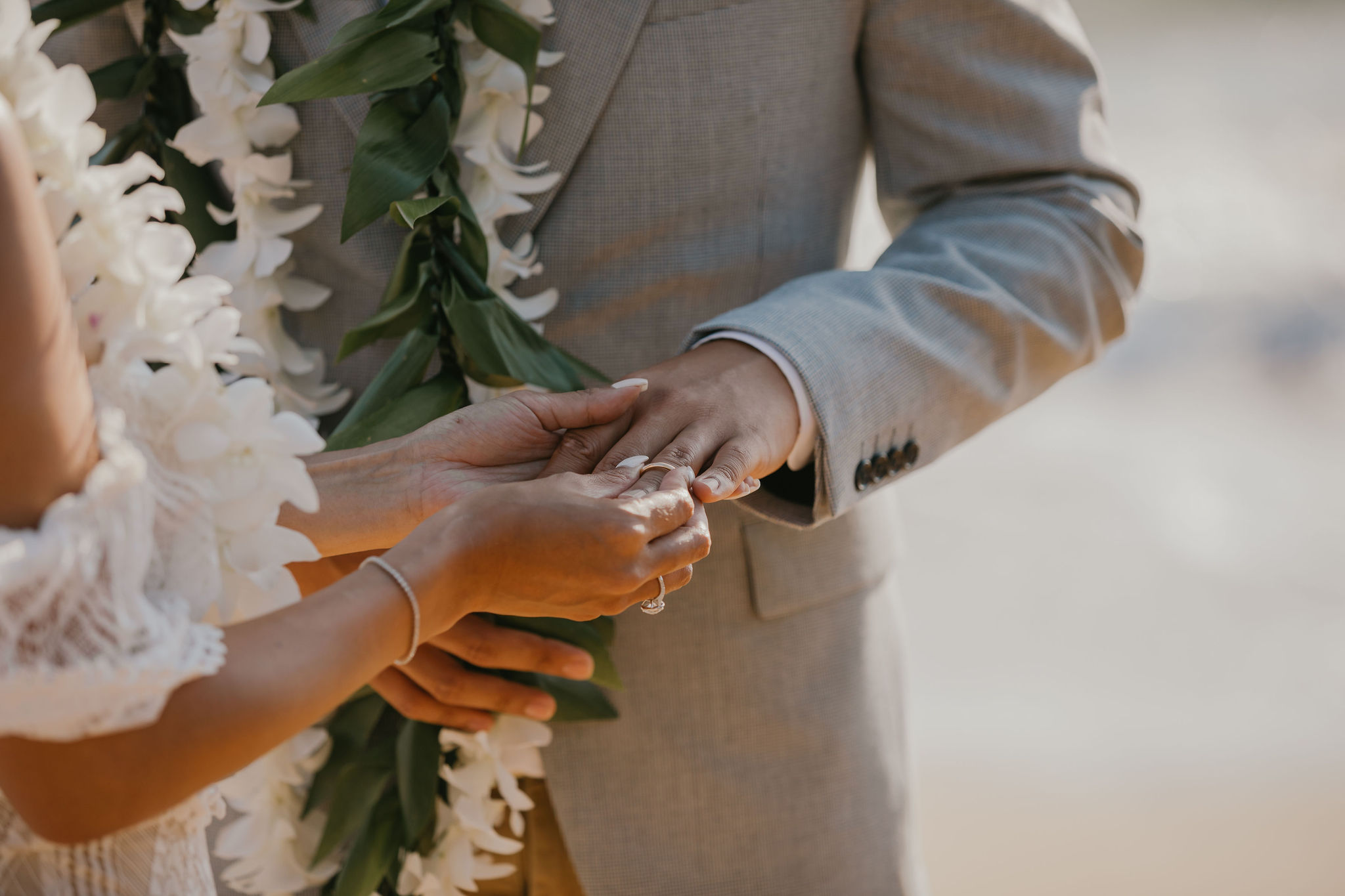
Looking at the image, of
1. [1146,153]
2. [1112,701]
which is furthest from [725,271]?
[1146,153]

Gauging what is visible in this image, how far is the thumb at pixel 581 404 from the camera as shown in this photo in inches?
33.1

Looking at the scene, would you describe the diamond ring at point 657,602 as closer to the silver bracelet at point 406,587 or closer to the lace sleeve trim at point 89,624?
the silver bracelet at point 406,587

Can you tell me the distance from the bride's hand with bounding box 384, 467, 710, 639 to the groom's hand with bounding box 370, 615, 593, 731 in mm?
204

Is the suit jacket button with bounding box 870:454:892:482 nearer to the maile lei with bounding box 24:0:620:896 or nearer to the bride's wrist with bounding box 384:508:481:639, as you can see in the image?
the maile lei with bounding box 24:0:620:896

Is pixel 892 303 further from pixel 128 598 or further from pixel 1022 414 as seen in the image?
pixel 1022 414

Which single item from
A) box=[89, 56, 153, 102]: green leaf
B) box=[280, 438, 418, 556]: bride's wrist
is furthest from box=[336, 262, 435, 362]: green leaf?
box=[89, 56, 153, 102]: green leaf

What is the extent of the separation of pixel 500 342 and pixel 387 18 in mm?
278

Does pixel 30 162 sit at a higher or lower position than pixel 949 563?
higher

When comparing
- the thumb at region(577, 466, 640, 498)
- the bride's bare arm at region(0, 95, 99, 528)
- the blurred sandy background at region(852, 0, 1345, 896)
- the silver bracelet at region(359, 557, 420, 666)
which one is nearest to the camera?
the bride's bare arm at region(0, 95, 99, 528)

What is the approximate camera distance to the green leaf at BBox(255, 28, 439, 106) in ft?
2.70

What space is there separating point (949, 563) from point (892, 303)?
3176 mm

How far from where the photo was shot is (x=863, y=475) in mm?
958

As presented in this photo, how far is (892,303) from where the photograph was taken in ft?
3.27

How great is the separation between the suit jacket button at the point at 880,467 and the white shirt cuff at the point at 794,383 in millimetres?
64
